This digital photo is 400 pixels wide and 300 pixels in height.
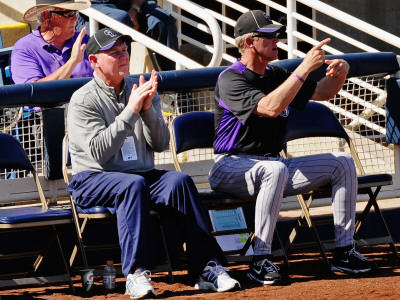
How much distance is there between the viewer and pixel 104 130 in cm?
627

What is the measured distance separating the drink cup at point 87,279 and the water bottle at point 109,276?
0.09 metres

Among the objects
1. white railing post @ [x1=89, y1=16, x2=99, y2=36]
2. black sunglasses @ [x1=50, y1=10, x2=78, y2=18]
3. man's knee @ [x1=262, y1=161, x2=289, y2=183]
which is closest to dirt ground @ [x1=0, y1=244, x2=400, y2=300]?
man's knee @ [x1=262, y1=161, x2=289, y2=183]

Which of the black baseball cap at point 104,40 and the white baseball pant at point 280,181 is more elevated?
the black baseball cap at point 104,40

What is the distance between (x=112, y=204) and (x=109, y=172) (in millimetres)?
235

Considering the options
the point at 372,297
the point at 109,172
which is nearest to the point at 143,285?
the point at 109,172

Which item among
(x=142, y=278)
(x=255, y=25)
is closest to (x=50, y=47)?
(x=255, y=25)

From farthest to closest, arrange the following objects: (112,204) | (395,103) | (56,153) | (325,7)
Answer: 1. (325,7)
2. (395,103)
3. (56,153)
4. (112,204)

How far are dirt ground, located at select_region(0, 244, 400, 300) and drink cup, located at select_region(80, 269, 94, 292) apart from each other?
43mm

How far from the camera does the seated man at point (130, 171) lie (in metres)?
6.05

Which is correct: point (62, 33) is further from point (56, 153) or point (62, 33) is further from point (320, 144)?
point (320, 144)

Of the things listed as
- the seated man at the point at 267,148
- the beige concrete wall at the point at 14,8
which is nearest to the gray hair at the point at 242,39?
the seated man at the point at 267,148

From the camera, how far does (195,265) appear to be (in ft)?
20.3

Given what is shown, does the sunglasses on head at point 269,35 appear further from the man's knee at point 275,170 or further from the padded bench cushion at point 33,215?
the padded bench cushion at point 33,215

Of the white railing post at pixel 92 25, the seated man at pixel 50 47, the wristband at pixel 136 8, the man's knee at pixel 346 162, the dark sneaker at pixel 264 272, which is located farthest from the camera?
the wristband at pixel 136 8
